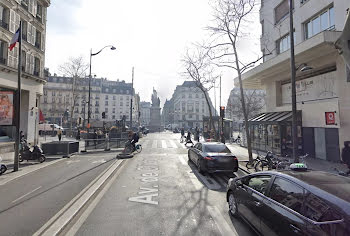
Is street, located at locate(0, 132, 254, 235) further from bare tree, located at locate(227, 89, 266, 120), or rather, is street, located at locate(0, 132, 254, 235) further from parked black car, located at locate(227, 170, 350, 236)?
bare tree, located at locate(227, 89, 266, 120)

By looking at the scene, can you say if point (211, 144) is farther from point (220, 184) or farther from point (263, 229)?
point (263, 229)

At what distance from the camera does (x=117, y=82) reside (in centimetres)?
9088

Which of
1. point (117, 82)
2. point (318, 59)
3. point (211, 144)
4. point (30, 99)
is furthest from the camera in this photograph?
point (117, 82)

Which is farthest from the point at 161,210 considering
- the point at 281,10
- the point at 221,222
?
the point at 281,10

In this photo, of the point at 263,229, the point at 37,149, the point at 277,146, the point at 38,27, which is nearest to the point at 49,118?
the point at 38,27

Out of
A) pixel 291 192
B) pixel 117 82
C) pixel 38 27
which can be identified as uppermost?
pixel 117 82

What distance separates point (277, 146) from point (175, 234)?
13.2 metres

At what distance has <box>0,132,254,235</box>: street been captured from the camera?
3.95 metres

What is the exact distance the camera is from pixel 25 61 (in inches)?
697

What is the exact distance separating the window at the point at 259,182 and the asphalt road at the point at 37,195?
4.31 metres

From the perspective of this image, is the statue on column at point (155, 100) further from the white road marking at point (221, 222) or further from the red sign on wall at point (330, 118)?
the white road marking at point (221, 222)

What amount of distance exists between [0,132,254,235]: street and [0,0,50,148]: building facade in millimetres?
11323

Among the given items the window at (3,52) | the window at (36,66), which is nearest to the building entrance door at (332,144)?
the window at (3,52)

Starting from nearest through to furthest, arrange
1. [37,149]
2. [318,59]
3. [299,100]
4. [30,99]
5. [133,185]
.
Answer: [133,185]
[37,149]
[318,59]
[299,100]
[30,99]
